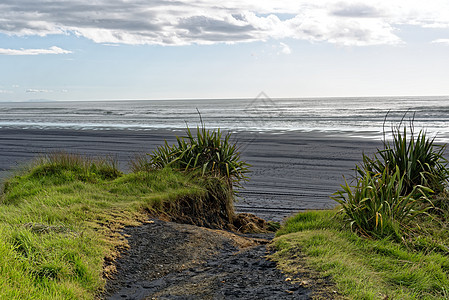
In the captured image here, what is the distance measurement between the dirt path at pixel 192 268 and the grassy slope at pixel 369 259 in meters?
0.41

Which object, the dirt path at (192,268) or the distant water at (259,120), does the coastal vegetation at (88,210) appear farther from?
the distant water at (259,120)

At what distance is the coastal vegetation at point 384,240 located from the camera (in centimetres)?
524

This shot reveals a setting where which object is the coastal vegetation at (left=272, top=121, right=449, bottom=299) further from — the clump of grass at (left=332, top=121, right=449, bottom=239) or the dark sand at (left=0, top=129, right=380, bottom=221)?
the dark sand at (left=0, top=129, right=380, bottom=221)

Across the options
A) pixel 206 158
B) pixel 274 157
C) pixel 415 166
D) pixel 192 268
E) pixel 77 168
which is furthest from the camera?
pixel 274 157

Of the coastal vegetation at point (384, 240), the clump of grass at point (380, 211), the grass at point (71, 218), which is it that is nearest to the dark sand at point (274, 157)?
the grass at point (71, 218)

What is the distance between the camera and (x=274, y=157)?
21188mm

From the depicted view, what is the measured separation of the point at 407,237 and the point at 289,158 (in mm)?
13894

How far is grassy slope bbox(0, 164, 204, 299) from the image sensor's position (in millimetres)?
4867

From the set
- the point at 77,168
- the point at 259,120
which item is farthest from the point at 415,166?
the point at 259,120

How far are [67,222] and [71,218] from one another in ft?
0.42

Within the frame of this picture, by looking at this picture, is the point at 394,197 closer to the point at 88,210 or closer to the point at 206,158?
the point at 206,158

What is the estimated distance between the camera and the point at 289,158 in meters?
A: 20.7

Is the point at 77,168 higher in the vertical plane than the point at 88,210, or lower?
higher

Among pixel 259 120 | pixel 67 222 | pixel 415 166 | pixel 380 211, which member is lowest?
pixel 259 120
